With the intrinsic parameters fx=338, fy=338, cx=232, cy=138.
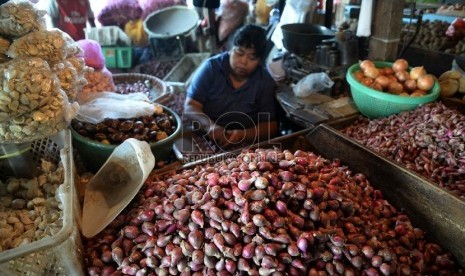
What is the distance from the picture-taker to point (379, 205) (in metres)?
1.53

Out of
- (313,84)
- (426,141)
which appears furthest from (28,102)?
(313,84)

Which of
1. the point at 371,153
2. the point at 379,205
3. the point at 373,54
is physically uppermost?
the point at 373,54

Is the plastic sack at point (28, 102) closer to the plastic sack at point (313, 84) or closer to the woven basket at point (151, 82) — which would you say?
the woven basket at point (151, 82)

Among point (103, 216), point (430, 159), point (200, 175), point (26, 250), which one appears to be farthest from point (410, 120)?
point (26, 250)

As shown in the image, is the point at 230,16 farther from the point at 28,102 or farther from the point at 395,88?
the point at 28,102

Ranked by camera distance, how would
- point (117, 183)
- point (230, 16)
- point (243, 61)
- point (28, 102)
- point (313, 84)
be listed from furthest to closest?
point (230, 16)
point (313, 84)
point (243, 61)
point (117, 183)
point (28, 102)

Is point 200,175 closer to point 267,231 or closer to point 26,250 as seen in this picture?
point 267,231

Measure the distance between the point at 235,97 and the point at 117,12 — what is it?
2.97 m

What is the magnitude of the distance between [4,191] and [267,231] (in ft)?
3.78

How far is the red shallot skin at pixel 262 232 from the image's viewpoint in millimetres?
1123

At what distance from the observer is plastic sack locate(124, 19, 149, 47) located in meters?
4.93

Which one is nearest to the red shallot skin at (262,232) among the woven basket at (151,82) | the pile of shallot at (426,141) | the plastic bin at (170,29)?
the pile of shallot at (426,141)

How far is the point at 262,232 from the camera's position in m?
1.13

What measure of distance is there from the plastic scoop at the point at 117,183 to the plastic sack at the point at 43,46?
1.66 feet
